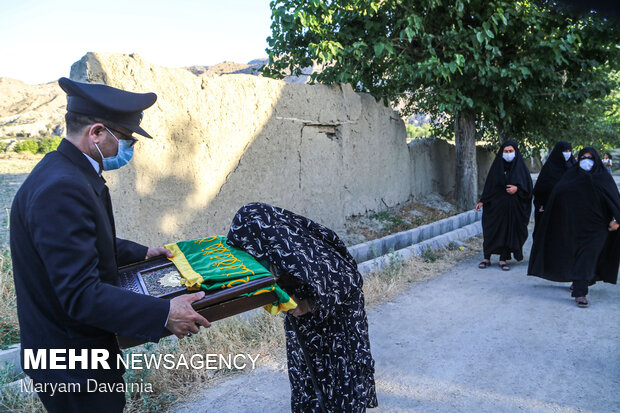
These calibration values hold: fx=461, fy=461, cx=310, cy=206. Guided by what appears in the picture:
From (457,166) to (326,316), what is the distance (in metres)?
8.27

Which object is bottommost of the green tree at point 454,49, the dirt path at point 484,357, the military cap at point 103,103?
the dirt path at point 484,357

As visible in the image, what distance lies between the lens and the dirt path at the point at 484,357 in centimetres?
312

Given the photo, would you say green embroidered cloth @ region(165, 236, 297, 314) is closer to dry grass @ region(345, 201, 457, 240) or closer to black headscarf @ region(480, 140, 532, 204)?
Result: dry grass @ region(345, 201, 457, 240)

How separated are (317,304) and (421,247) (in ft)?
16.3

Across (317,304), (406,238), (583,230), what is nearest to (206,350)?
(317,304)

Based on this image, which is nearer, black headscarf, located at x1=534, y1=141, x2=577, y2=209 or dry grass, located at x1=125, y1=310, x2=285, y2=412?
dry grass, located at x1=125, y1=310, x2=285, y2=412

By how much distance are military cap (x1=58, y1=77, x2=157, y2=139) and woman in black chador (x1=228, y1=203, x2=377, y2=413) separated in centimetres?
70

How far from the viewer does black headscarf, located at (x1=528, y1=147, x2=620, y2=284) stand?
16.5 ft

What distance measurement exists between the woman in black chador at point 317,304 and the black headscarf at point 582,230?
3.58 m

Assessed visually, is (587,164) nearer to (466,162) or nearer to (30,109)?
(466,162)

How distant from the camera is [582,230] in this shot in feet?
17.0

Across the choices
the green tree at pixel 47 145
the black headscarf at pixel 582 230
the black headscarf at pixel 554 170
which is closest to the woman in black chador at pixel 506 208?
the black headscarf at pixel 554 170

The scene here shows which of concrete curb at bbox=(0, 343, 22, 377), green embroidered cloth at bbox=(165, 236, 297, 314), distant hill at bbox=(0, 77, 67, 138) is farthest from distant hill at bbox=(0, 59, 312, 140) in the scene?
green embroidered cloth at bbox=(165, 236, 297, 314)

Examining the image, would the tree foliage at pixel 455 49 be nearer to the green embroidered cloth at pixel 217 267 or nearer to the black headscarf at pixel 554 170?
the black headscarf at pixel 554 170
